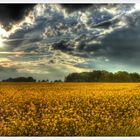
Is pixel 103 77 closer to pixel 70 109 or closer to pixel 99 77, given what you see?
pixel 99 77

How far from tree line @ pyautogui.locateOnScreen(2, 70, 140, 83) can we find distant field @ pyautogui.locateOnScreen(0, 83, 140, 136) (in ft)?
0.21

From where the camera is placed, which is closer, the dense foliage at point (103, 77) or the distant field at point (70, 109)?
Answer: the distant field at point (70, 109)

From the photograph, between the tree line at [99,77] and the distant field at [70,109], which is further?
the tree line at [99,77]

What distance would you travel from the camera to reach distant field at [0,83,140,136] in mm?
7512

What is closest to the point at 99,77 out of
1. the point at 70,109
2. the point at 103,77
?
the point at 103,77

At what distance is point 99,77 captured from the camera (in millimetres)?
7664

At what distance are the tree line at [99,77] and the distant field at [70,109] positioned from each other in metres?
0.06

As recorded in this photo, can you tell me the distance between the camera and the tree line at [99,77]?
25.0 ft

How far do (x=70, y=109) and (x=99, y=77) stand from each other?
0.57 metres

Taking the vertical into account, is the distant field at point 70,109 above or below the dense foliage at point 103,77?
below

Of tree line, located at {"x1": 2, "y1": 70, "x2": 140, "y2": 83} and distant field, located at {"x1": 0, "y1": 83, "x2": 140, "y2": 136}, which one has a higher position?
tree line, located at {"x1": 2, "y1": 70, "x2": 140, "y2": 83}

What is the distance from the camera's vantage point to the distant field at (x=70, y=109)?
751 cm

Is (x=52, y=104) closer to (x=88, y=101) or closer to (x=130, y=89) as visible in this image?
(x=88, y=101)

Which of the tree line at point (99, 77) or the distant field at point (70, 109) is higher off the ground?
the tree line at point (99, 77)
